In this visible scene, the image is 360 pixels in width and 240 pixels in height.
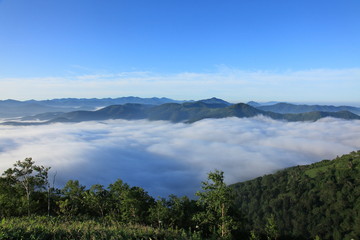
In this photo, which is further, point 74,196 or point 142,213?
point 74,196

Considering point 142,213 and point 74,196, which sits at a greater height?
point 74,196

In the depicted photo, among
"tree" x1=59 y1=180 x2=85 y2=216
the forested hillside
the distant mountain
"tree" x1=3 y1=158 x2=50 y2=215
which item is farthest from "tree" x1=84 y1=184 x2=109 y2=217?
the distant mountain

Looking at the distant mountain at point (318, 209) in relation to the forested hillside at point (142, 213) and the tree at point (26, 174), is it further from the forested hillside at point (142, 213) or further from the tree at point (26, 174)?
the tree at point (26, 174)

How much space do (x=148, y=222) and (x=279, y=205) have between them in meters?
164

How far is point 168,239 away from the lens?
59.4 feet

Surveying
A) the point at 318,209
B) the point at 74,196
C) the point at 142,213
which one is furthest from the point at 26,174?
the point at 318,209

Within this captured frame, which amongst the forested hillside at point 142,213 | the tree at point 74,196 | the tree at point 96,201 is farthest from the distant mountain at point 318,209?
the tree at point 74,196

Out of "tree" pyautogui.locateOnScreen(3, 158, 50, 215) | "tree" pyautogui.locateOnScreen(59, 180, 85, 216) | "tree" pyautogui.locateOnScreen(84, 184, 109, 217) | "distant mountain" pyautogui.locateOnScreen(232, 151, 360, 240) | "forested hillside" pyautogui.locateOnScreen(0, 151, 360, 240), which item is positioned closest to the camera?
"forested hillside" pyautogui.locateOnScreen(0, 151, 360, 240)

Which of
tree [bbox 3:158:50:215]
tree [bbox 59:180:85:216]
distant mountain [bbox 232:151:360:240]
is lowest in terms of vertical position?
distant mountain [bbox 232:151:360:240]

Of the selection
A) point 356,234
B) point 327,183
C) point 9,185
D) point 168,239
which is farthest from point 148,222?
point 327,183

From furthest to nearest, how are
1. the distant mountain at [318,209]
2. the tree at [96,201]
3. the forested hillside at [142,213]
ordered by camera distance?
the distant mountain at [318,209] → the tree at [96,201] → the forested hillside at [142,213]

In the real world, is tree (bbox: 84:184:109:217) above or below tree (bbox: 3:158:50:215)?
below

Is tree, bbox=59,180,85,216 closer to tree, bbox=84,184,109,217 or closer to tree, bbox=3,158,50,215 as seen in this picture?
tree, bbox=84,184,109,217

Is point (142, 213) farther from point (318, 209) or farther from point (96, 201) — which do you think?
point (318, 209)
